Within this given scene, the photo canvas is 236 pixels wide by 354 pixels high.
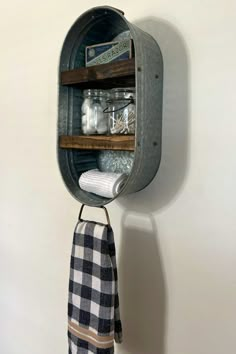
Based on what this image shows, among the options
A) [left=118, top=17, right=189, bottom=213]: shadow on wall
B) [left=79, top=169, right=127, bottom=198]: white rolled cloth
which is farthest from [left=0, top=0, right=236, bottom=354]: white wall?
[left=79, top=169, right=127, bottom=198]: white rolled cloth

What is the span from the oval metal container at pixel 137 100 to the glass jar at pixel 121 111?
54 millimetres

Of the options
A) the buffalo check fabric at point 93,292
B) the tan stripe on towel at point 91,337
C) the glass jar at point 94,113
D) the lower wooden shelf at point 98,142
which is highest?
the glass jar at point 94,113

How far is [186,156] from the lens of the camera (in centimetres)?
83

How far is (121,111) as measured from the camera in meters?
0.87

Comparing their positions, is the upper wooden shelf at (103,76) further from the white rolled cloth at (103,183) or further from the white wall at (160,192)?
the white rolled cloth at (103,183)

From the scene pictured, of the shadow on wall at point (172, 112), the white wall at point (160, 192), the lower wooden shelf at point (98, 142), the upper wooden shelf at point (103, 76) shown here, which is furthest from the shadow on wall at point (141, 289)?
the upper wooden shelf at point (103, 76)

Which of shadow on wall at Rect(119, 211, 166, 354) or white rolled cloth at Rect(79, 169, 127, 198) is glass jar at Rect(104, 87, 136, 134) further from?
shadow on wall at Rect(119, 211, 166, 354)

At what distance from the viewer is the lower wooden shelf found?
79 centimetres

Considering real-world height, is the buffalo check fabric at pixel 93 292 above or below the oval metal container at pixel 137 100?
below

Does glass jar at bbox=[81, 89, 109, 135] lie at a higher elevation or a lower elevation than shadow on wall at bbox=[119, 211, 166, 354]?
higher

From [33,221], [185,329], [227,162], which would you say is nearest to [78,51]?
[227,162]

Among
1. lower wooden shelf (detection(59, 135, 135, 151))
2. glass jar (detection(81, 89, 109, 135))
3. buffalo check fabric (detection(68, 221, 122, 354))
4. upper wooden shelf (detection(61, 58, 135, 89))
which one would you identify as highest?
upper wooden shelf (detection(61, 58, 135, 89))

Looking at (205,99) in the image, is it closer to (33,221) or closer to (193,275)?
(193,275)

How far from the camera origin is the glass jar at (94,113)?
0.90m
